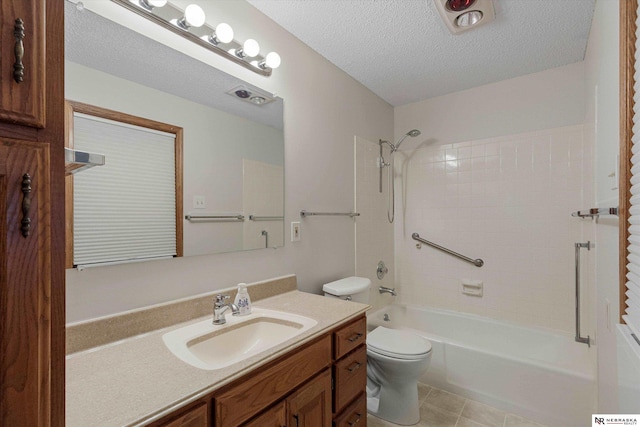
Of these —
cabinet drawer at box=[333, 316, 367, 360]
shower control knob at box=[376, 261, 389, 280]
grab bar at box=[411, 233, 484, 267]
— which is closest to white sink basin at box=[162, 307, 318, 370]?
cabinet drawer at box=[333, 316, 367, 360]

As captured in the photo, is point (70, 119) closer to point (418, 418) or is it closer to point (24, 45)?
point (24, 45)

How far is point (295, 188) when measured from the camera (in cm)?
188

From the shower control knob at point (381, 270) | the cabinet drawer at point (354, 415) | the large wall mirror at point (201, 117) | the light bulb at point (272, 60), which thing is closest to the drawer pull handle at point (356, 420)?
the cabinet drawer at point (354, 415)

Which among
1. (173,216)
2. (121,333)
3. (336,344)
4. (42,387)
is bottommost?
(336,344)

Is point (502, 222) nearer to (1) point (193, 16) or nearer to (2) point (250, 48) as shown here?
(2) point (250, 48)

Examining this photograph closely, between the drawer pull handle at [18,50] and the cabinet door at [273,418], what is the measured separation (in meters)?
0.97

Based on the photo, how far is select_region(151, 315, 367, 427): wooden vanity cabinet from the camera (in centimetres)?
83

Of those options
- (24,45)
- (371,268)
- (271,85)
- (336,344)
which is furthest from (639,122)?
(371,268)

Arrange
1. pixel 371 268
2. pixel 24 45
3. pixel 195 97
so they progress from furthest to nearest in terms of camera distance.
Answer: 1. pixel 371 268
2. pixel 195 97
3. pixel 24 45

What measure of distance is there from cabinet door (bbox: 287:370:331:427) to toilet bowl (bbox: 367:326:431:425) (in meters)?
0.70

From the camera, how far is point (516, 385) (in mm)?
1944

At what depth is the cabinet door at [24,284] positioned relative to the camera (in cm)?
43

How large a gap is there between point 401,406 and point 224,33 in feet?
7.39

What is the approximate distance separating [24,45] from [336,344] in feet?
4.13
